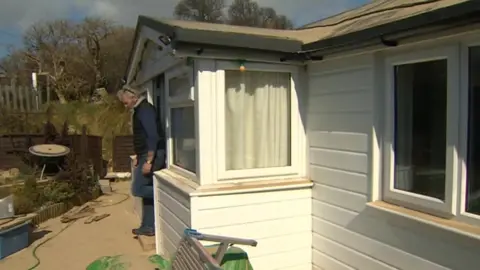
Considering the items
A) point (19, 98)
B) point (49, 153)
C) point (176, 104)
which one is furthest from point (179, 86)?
point (19, 98)

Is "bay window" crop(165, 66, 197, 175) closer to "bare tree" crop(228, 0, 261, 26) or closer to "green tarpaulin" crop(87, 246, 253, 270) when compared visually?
"green tarpaulin" crop(87, 246, 253, 270)

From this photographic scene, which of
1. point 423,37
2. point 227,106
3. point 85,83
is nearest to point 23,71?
point 85,83

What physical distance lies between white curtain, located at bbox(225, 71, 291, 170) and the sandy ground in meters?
1.94

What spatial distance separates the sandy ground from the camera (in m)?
5.23

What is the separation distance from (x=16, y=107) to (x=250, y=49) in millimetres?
11913

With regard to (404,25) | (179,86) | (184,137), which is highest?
(404,25)

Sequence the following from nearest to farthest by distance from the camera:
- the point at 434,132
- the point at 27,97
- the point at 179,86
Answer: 1. the point at 434,132
2. the point at 179,86
3. the point at 27,97

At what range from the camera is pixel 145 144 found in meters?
5.41

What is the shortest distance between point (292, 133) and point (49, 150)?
23.0ft

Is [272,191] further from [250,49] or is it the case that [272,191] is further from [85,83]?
[85,83]

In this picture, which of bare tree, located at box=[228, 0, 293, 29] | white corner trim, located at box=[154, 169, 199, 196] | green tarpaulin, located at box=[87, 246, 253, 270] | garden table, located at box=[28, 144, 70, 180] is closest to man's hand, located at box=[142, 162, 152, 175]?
white corner trim, located at box=[154, 169, 199, 196]

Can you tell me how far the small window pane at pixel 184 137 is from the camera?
13.7 ft

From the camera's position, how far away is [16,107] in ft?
42.7

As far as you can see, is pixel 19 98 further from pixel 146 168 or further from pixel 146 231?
pixel 146 168
